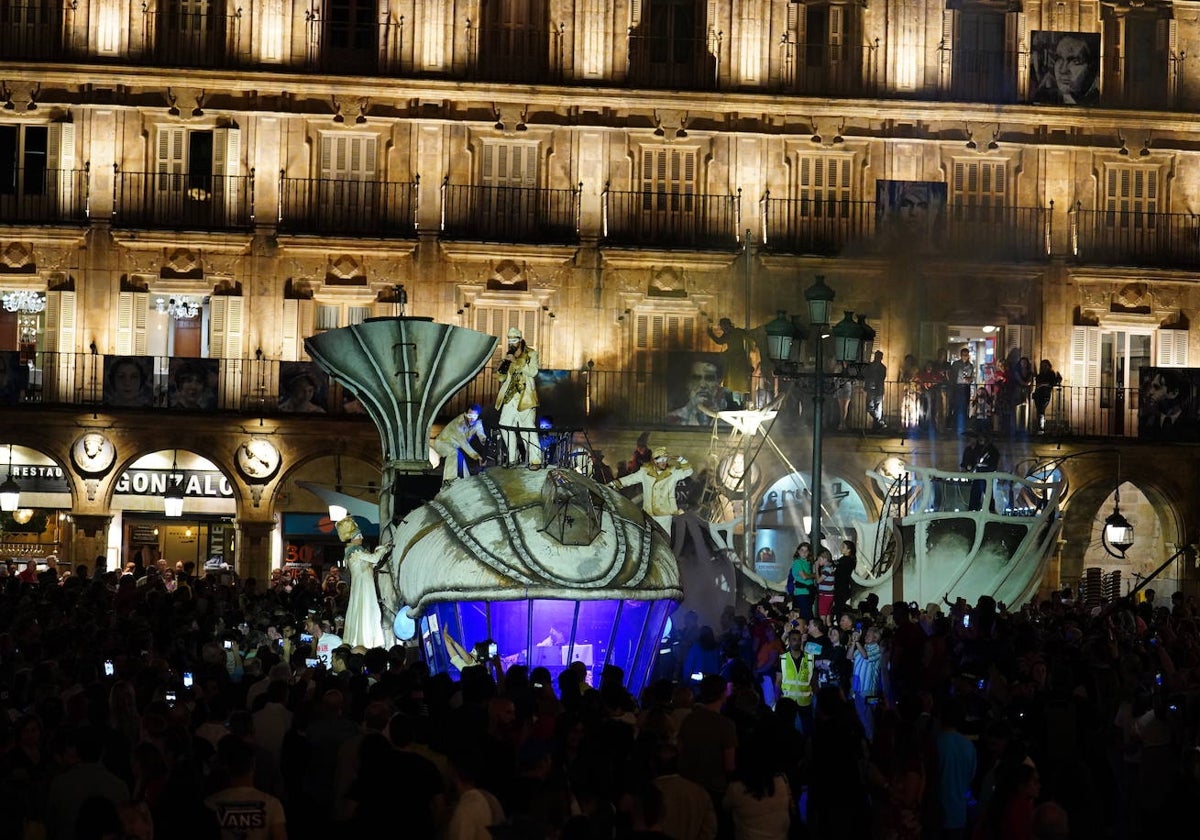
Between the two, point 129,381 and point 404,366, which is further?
point 129,381

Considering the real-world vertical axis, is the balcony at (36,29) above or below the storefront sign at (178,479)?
above

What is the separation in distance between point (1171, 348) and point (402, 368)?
2309cm

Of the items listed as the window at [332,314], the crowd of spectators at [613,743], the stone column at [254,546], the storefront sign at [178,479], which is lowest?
the stone column at [254,546]

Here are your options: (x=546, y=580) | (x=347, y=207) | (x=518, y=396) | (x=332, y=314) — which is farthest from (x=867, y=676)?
(x=347, y=207)

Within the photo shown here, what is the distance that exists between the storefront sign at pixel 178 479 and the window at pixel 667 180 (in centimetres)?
947

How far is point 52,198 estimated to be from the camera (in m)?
38.8

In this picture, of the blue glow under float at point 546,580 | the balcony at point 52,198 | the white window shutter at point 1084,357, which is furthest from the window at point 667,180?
the blue glow under float at point 546,580

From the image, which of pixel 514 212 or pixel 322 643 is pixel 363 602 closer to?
pixel 322 643

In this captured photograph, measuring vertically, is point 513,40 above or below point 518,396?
above

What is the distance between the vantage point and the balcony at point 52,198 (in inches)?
1526

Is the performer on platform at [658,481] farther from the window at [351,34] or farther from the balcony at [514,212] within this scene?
the window at [351,34]

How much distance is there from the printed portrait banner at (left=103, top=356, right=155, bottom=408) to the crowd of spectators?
1932 centimetres

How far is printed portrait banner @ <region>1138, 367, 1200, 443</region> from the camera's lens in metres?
39.5

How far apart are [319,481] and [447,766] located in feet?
95.1
